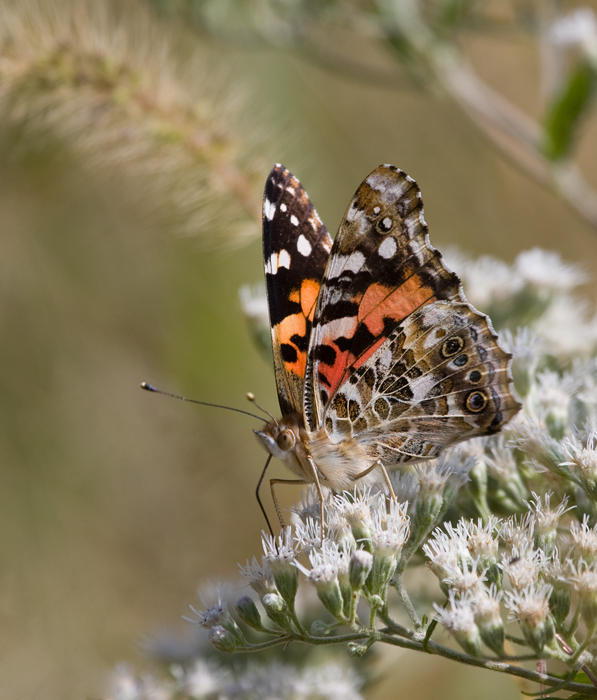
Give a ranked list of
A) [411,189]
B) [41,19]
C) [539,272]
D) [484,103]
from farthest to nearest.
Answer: [484,103], [539,272], [41,19], [411,189]

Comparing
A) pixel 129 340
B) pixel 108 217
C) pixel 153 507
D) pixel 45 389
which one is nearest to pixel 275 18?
pixel 108 217

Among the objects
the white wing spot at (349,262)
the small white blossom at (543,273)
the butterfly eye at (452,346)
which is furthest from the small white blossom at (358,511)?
the small white blossom at (543,273)

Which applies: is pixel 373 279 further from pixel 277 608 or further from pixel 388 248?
pixel 277 608

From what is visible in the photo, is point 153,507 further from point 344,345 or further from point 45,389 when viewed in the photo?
point 344,345

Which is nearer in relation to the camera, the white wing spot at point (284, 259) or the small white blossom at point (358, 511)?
the small white blossom at point (358, 511)

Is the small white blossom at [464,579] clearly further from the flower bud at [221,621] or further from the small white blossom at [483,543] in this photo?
the flower bud at [221,621]

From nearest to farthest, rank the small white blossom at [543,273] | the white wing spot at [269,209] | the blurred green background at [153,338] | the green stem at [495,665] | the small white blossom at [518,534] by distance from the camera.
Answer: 1. the green stem at [495,665]
2. the small white blossom at [518,534]
3. the white wing spot at [269,209]
4. the small white blossom at [543,273]
5. the blurred green background at [153,338]

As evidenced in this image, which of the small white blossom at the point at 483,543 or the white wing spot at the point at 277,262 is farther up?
the white wing spot at the point at 277,262
